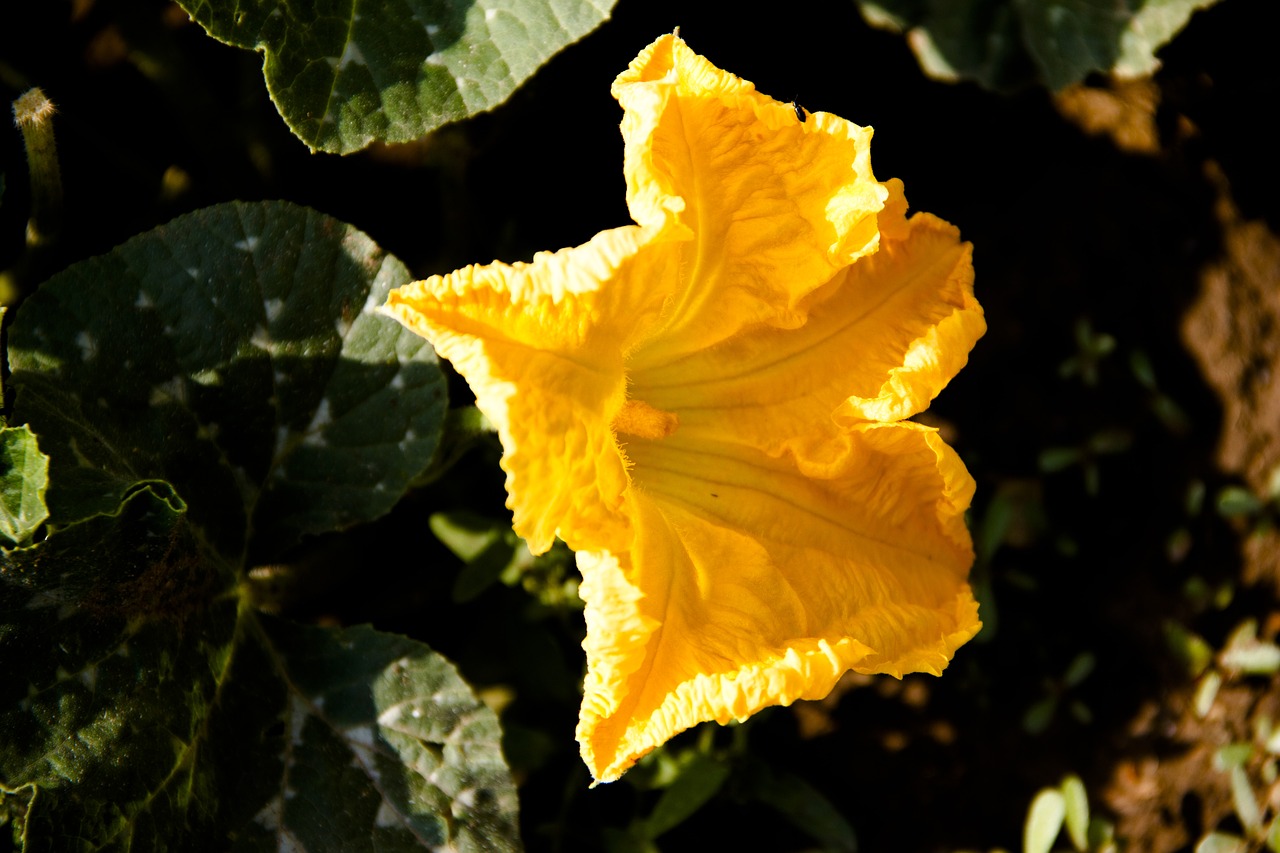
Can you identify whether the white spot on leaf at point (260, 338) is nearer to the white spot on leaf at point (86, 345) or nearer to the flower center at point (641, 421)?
the white spot on leaf at point (86, 345)

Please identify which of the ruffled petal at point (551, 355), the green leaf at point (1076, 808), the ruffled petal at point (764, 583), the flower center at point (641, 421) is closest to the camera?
the ruffled petal at point (551, 355)

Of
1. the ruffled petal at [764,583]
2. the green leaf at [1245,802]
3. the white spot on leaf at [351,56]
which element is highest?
the white spot on leaf at [351,56]

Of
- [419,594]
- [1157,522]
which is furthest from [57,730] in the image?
[1157,522]

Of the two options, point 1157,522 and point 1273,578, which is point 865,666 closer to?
point 1157,522

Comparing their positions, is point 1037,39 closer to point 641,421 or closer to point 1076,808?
point 641,421

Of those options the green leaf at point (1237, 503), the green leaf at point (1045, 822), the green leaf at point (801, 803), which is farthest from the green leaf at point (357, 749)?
the green leaf at point (1237, 503)

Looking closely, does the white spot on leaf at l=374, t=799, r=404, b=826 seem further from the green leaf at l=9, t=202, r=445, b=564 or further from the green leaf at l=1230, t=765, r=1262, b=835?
the green leaf at l=1230, t=765, r=1262, b=835

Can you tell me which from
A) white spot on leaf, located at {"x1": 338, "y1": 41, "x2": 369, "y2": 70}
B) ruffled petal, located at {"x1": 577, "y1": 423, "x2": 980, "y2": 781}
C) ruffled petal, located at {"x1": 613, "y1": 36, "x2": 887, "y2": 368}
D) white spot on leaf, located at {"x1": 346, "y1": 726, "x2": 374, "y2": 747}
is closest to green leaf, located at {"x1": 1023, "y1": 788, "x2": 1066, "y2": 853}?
ruffled petal, located at {"x1": 577, "y1": 423, "x2": 980, "y2": 781}
